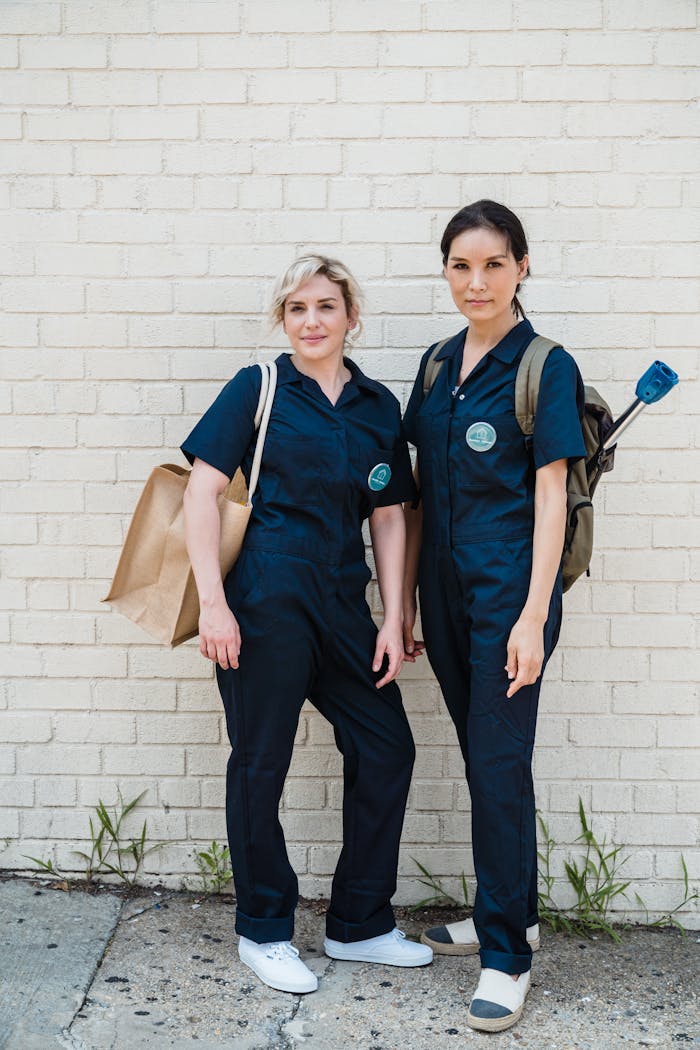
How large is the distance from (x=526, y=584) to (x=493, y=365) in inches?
22.6

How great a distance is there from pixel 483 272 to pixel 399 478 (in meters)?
0.60

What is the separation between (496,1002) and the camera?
277 centimetres

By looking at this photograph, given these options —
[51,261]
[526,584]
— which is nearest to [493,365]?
[526,584]

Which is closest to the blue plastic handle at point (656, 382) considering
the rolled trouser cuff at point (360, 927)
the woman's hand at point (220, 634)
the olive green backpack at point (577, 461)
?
the olive green backpack at point (577, 461)

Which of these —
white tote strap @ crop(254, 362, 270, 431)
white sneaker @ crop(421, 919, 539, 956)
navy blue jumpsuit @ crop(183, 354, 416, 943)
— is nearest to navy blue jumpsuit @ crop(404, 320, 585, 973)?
navy blue jumpsuit @ crop(183, 354, 416, 943)

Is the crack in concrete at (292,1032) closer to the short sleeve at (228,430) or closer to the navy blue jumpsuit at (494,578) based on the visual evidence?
the navy blue jumpsuit at (494,578)

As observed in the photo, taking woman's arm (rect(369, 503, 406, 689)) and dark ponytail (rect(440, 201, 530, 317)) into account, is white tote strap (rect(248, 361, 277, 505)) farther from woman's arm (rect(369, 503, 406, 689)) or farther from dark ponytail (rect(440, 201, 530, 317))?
dark ponytail (rect(440, 201, 530, 317))

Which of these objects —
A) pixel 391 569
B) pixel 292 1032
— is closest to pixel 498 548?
pixel 391 569

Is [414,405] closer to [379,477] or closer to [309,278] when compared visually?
[379,477]

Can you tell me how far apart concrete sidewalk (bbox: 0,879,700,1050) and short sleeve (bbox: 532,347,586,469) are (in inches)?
57.7

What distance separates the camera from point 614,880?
3461 mm

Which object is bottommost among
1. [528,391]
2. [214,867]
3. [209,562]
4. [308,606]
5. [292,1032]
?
[292,1032]

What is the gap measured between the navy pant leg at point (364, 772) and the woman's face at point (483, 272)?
844 millimetres

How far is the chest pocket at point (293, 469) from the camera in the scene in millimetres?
2811
